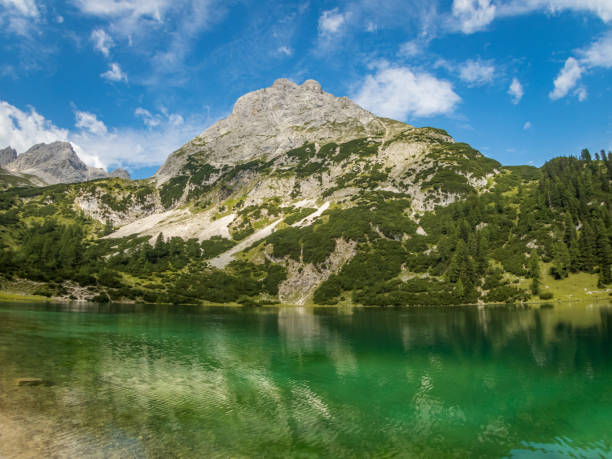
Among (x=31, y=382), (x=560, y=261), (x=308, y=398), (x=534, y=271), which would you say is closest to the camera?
(x=31, y=382)

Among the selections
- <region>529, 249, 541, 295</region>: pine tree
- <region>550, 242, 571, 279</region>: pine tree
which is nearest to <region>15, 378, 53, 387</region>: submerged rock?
<region>529, 249, 541, 295</region>: pine tree

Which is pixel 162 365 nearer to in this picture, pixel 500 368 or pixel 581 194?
pixel 500 368

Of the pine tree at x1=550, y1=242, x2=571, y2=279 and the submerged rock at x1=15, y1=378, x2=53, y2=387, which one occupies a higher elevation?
the pine tree at x1=550, y1=242, x2=571, y2=279

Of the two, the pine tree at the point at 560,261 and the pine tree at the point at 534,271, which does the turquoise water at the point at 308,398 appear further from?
the pine tree at the point at 560,261

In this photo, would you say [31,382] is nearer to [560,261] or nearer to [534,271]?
[534,271]

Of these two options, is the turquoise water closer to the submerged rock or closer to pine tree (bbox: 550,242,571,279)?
the submerged rock

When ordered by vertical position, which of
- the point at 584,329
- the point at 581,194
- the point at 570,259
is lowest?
the point at 584,329

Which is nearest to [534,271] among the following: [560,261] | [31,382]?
[560,261]

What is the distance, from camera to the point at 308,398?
30.4 metres

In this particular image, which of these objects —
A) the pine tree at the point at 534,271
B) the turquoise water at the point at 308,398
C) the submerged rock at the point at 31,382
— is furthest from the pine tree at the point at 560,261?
the submerged rock at the point at 31,382

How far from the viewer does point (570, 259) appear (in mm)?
151750

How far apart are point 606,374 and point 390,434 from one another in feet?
94.0

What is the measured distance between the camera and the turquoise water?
68.4ft

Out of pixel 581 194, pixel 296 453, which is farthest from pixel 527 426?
pixel 581 194
